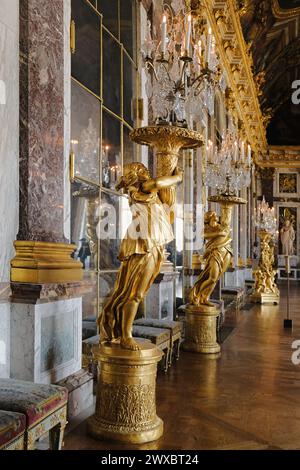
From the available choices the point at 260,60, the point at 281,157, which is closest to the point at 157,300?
the point at 260,60

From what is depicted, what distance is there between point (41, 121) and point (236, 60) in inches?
443

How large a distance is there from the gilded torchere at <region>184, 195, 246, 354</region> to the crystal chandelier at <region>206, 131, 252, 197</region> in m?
0.19

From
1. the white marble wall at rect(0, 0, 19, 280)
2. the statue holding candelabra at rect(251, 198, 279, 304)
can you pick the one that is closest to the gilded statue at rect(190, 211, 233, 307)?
the white marble wall at rect(0, 0, 19, 280)

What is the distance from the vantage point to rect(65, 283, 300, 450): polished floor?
12.3 feet

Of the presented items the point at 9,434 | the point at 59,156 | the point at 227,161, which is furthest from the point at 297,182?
the point at 9,434

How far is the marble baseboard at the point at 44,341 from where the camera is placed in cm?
379

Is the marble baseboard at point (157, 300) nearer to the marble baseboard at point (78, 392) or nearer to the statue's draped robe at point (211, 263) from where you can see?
the statue's draped robe at point (211, 263)

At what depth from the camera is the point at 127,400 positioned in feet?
12.3

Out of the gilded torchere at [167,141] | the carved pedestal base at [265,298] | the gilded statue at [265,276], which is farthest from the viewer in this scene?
the gilded statue at [265,276]

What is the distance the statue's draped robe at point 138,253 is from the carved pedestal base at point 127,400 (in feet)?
1.03

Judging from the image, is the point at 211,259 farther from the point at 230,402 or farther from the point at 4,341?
the point at 4,341

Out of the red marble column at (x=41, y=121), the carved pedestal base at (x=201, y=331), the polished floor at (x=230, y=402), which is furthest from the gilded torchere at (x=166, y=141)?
the carved pedestal base at (x=201, y=331)

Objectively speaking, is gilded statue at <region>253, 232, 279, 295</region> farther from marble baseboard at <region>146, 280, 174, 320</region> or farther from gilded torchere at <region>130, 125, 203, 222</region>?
gilded torchere at <region>130, 125, 203, 222</region>
